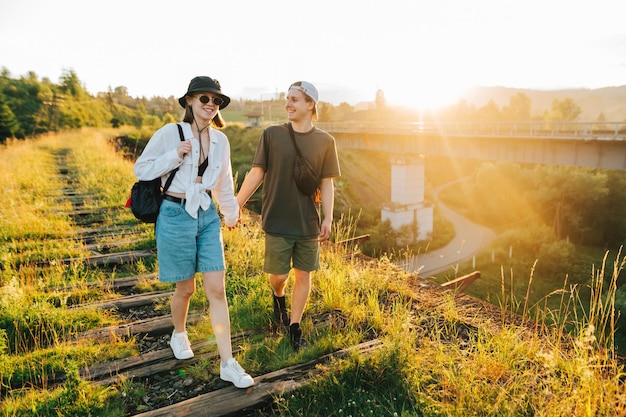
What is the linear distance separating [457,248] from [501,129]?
12.0m

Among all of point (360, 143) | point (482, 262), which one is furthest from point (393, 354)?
point (360, 143)

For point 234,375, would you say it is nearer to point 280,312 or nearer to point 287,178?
point 280,312

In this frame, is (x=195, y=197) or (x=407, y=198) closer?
(x=195, y=197)

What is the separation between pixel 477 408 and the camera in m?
2.54

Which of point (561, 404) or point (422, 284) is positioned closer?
point (561, 404)

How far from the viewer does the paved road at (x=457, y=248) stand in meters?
28.6

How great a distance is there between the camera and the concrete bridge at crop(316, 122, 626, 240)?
67.6 ft

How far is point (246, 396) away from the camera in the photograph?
2.70m

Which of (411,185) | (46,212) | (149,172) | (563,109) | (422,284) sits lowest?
(411,185)

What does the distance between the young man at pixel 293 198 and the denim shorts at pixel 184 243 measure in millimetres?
646

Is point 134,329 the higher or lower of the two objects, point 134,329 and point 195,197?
the lower

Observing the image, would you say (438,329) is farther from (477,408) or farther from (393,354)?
(477,408)

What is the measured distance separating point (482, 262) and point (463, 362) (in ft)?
96.1

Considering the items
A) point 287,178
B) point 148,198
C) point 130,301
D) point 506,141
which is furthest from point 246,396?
point 506,141
